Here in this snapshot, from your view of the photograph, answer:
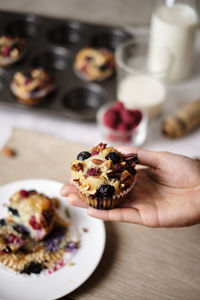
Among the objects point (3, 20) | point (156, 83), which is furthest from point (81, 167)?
point (3, 20)

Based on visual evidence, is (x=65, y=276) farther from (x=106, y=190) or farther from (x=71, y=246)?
(x=106, y=190)

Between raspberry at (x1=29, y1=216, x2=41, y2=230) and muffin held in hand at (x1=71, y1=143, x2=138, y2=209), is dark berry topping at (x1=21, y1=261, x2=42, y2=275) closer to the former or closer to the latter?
raspberry at (x1=29, y1=216, x2=41, y2=230)

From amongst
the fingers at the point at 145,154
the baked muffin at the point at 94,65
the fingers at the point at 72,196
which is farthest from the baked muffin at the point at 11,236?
the baked muffin at the point at 94,65

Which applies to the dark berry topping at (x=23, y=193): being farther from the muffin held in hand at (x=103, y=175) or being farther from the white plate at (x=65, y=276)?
the muffin held in hand at (x=103, y=175)

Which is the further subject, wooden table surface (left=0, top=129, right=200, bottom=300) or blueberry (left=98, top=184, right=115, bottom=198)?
wooden table surface (left=0, top=129, right=200, bottom=300)

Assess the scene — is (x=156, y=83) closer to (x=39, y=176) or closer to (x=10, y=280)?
(x=39, y=176)

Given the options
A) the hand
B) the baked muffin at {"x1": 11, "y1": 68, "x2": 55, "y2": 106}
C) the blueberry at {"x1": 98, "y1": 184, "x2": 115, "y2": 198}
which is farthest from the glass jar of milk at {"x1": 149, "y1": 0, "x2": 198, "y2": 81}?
the blueberry at {"x1": 98, "y1": 184, "x2": 115, "y2": 198}

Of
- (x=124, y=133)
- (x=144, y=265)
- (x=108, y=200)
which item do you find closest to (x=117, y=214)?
(x=108, y=200)
